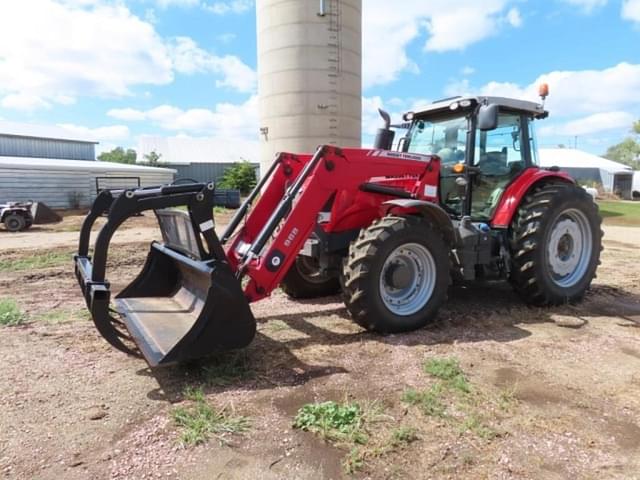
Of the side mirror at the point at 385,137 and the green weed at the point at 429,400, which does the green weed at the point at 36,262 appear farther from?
the green weed at the point at 429,400

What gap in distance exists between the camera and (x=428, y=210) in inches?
192

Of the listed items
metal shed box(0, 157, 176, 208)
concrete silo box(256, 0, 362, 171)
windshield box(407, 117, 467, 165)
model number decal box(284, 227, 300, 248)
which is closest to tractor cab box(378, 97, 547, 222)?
windshield box(407, 117, 467, 165)

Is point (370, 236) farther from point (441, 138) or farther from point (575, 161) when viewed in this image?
point (575, 161)

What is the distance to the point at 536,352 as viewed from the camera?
4.42 metres

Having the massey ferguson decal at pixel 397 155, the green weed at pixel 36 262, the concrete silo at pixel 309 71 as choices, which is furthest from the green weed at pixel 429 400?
the concrete silo at pixel 309 71

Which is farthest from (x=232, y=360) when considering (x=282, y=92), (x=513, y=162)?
(x=282, y=92)

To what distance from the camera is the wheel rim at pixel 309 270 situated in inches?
231

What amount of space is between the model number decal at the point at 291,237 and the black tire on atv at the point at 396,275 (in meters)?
0.55

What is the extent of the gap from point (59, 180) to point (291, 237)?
23715 mm

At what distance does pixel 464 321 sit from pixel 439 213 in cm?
125

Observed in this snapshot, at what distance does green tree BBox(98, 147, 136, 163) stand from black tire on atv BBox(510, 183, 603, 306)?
54185mm

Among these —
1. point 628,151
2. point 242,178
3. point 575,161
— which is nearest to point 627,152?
point 628,151

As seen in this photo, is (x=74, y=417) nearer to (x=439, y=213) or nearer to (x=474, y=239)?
(x=439, y=213)

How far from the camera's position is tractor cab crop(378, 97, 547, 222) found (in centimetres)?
571
